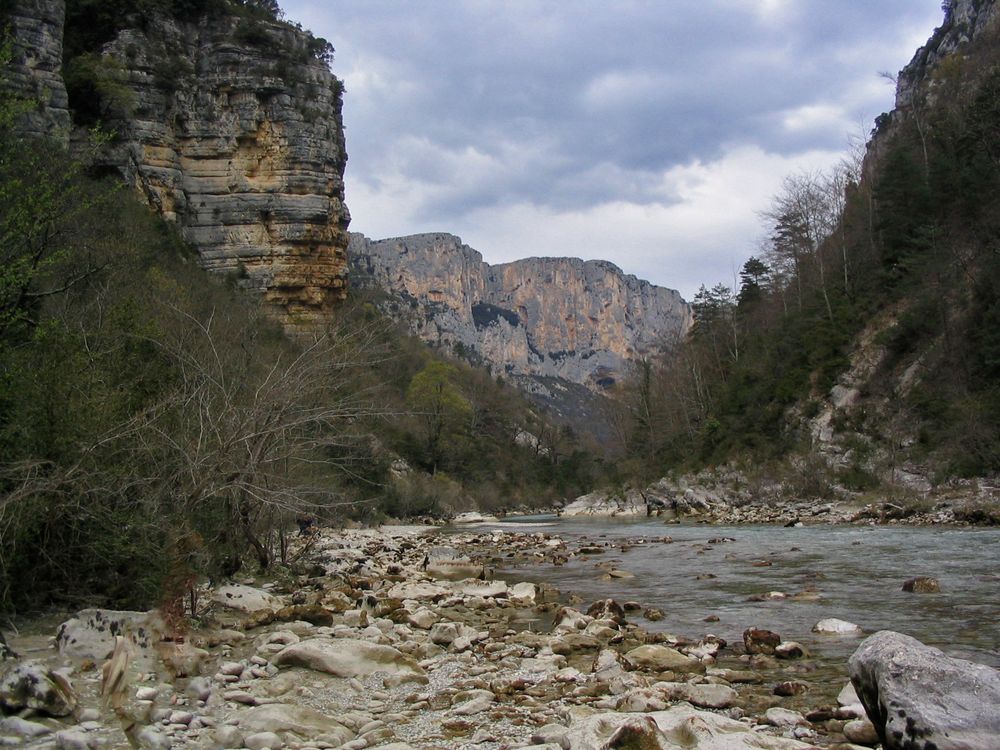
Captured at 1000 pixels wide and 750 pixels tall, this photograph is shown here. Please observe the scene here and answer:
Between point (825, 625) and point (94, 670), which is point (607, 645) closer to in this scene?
point (825, 625)

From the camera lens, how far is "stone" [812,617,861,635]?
6.93 meters

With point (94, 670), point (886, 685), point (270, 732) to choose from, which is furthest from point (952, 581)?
point (94, 670)

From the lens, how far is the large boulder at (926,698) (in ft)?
11.5

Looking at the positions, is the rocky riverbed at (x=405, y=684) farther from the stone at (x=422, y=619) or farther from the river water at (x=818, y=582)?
the river water at (x=818, y=582)

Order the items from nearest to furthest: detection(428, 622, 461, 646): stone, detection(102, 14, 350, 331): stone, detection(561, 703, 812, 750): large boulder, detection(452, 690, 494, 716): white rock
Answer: detection(561, 703, 812, 750): large boulder → detection(452, 690, 494, 716): white rock → detection(428, 622, 461, 646): stone → detection(102, 14, 350, 331): stone

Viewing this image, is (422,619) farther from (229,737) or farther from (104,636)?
(229,737)

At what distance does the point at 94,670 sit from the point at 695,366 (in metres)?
40.7

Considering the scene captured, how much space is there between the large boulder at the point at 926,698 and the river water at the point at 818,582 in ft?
6.96

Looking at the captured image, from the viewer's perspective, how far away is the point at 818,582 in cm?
1034

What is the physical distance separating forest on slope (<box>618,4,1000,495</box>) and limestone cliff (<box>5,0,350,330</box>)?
2316 centimetres

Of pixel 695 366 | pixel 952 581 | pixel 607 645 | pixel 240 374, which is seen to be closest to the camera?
pixel 607 645

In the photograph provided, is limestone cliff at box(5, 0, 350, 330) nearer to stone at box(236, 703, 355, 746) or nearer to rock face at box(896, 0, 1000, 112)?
stone at box(236, 703, 355, 746)

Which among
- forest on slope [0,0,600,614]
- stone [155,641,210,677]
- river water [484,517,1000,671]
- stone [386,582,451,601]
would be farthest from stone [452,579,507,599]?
stone [155,641,210,677]

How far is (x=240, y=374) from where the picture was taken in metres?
10.2
